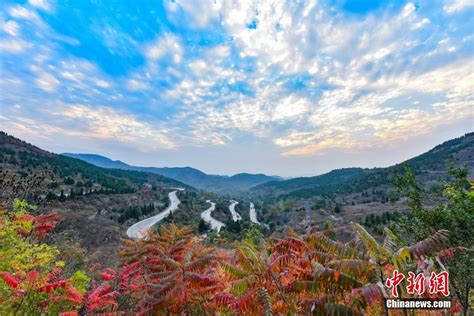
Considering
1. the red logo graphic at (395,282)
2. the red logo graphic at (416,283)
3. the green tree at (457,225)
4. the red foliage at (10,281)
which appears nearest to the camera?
the red logo graphic at (395,282)

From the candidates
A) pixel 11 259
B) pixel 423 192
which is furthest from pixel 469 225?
pixel 11 259

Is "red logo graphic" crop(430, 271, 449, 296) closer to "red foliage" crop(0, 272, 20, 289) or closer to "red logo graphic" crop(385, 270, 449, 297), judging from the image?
"red logo graphic" crop(385, 270, 449, 297)

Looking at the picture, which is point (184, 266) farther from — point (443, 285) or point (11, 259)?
point (11, 259)

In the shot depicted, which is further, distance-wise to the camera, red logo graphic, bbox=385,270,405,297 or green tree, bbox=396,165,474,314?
green tree, bbox=396,165,474,314

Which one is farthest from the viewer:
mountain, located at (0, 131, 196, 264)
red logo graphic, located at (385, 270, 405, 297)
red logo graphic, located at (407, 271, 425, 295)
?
mountain, located at (0, 131, 196, 264)

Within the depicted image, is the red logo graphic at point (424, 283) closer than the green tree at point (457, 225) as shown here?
Yes

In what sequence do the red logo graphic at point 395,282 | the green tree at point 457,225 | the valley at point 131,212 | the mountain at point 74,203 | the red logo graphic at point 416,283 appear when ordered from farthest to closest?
1. the mountain at point 74,203
2. the valley at point 131,212
3. the green tree at point 457,225
4. the red logo graphic at point 416,283
5. the red logo graphic at point 395,282

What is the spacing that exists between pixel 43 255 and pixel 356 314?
9198mm

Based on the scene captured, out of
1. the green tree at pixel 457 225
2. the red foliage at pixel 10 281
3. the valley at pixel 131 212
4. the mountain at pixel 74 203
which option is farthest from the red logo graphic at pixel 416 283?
the mountain at pixel 74 203

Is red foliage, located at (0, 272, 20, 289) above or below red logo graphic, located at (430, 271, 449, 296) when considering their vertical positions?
below

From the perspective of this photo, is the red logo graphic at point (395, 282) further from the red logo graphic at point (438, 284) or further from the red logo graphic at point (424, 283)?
the red logo graphic at point (438, 284)

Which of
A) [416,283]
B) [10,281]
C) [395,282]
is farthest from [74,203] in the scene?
Result: [416,283]

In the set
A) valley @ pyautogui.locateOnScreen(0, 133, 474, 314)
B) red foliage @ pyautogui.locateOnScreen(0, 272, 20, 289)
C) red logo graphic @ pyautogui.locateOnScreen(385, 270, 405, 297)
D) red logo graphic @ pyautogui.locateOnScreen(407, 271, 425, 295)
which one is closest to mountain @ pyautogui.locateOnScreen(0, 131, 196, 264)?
valley @ pyautogui.locateOnScreen(0, 133, 474, 314)

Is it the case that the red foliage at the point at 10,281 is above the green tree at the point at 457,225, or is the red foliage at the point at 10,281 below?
below
